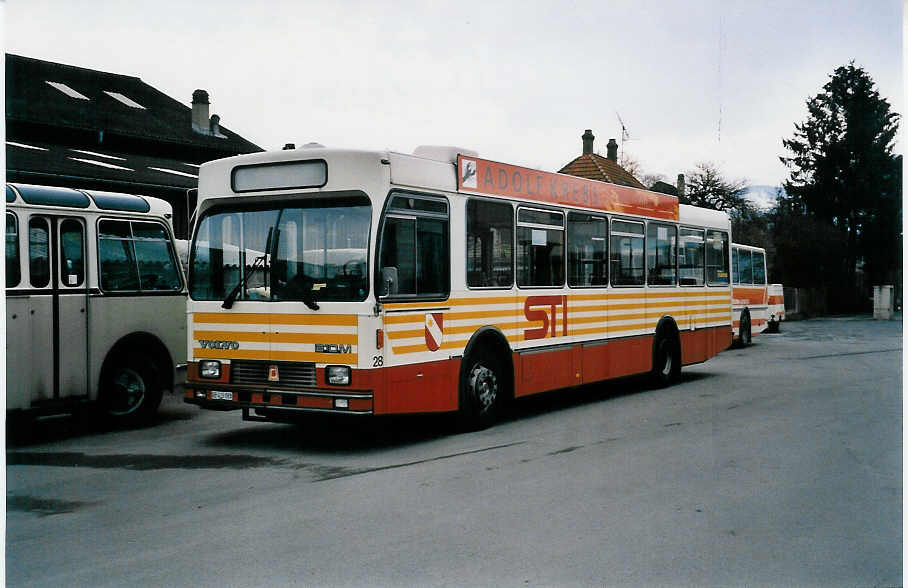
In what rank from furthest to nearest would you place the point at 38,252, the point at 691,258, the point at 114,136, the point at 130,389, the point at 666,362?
1. the point at 114,136
2. the point at 691,258
3. the point at 666,362
4. the point at 130,389
5. the point at 38,252

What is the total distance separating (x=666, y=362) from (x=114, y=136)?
2214 centimetres

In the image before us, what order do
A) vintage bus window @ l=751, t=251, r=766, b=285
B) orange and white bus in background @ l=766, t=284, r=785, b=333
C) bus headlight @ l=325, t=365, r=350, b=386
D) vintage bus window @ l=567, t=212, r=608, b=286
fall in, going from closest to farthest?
bus headlight @ l=325, t=365, r=350, b=386
vintage bus window @ l=567, t=212, r=608, b=286
vintage bus window @ l=751, t=251, r=766, b=285
orange and white bus in background @ l=766, t=284, r=785, b=333

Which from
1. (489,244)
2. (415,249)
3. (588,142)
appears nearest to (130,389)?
(415,249)

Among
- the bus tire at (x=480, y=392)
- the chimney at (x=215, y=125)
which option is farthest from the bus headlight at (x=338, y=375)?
the chimney at (x=215, y=125)

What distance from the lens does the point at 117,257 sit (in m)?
10.7

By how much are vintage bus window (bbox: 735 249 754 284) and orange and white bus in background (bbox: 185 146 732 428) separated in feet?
48.3

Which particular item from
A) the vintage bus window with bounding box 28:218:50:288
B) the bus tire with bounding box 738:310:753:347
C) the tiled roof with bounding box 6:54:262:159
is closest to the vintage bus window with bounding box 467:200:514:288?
the vintage bus window with bounding box 28:218:50:288

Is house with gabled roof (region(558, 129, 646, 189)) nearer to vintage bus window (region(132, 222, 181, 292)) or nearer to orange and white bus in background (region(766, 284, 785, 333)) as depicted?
orange and white bus in background (region(766, 284, 785, 333))

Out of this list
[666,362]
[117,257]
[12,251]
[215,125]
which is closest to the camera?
[12,251]

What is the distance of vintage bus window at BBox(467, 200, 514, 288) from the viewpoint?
10.1 meters

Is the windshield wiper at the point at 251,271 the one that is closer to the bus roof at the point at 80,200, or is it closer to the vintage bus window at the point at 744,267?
the bus roof at the point at 80,200

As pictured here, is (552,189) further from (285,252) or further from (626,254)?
(285,252)

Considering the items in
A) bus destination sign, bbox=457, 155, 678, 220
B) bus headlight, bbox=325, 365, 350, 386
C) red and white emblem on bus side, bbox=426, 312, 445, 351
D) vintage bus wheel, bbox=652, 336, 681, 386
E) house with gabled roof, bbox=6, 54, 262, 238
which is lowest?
vintage bus wheel, bbox=652, 336, 681, 386

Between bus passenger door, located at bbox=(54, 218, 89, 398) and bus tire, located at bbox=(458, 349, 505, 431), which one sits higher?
bus passenger door, located at bbox=(54, 218, 89, 398)
